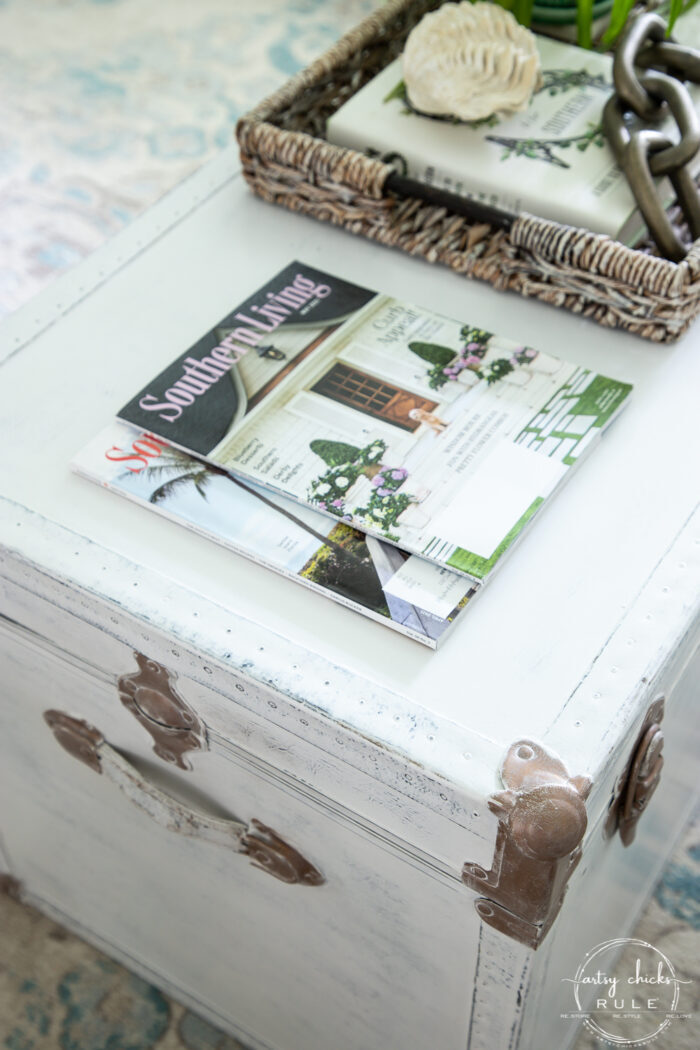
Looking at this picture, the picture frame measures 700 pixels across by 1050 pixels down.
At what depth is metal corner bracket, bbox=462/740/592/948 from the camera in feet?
1.80

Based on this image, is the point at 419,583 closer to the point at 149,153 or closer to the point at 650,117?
the point at 650,117

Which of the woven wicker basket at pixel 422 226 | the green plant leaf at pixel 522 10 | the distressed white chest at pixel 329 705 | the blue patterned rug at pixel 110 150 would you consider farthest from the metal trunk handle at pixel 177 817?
the green plant leaf at pixel 522 10

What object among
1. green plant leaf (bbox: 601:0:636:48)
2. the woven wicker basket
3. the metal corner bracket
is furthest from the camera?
green plant leaf (bbox: 601:0:636:48)

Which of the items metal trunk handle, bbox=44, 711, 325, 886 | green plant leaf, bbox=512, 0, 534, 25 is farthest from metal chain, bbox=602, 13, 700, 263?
metal trunk handle, bbox=44, 711, 325, 886

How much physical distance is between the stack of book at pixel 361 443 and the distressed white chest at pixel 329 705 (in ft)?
0.07

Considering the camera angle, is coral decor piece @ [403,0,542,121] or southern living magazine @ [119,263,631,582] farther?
coral decor piece @ [403,0,542,121]

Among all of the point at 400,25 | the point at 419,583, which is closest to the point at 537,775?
the point at 419,583

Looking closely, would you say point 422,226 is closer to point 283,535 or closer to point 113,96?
point 283,535

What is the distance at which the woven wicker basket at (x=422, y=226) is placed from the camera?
31.3 inches

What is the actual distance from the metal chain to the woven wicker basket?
4cm

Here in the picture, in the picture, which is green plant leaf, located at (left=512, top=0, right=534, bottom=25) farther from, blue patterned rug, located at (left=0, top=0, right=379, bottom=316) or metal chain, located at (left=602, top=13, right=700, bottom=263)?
blue patterned rug, located at (left=0, top=0, right=379, bottom=316)

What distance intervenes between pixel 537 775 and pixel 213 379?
37 centimetres

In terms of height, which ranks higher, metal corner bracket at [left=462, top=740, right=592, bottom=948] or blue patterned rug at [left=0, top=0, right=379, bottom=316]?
blue patterned rug at [left=0, top=0, right=379, bottom=316]

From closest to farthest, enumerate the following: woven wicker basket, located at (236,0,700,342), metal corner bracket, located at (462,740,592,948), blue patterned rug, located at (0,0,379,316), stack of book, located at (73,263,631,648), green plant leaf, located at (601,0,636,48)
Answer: metal corner bracket, located at (462,740,592,948) → stack of book, located at (73,263,631,648) → woven wicker basket, located at (236,0,700,342) → green plant leaf, located at (601,0,636,48) → blue patterned rug, located at (0,0,379,316)
